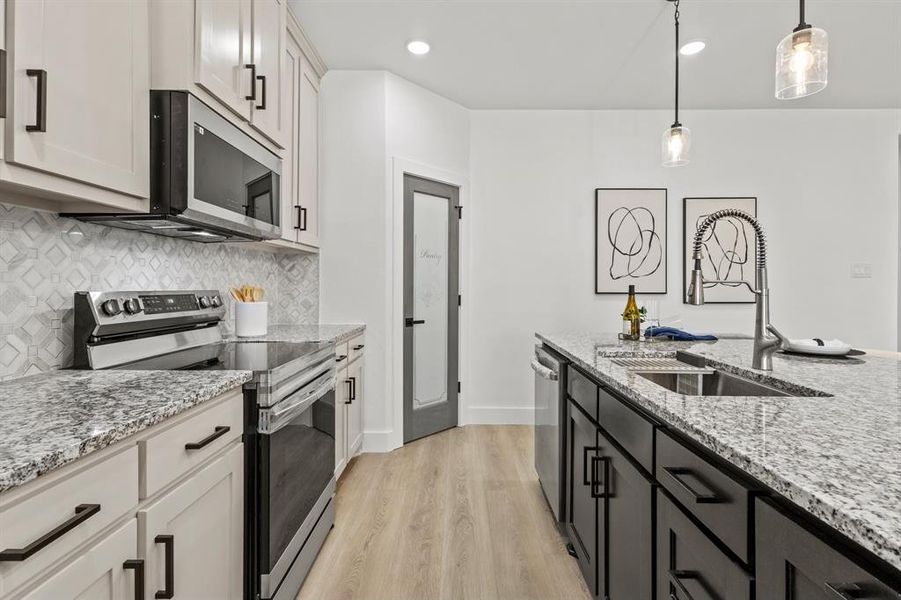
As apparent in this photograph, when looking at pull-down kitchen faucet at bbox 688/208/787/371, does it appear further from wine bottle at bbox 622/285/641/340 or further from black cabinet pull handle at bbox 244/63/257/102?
black cabinet pull handle at bbox 244/63/257/102

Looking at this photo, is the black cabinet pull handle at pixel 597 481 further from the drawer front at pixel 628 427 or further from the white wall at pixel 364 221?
the white wall at pixel 364 221

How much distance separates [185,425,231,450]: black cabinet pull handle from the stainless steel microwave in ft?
2.27

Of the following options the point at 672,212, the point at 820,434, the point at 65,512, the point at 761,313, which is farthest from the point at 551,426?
the point at 672,212

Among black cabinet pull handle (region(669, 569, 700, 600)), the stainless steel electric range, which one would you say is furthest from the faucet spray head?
the stainless steel electric range

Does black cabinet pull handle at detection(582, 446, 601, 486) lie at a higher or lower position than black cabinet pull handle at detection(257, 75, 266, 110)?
lower

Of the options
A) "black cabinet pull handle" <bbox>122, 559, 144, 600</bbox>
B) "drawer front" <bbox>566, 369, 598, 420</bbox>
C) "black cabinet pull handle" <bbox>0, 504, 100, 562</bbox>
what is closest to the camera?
"black cabinet pull handle" <bbox>0, 504, 100, 562</bbox>

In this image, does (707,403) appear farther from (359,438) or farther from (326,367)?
(359,438)

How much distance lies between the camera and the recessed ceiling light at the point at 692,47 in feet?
10.2

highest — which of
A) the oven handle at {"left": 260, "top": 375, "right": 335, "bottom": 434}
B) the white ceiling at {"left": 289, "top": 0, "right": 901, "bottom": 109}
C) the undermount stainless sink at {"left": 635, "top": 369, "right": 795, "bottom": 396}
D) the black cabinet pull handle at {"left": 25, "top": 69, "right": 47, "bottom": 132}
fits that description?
the white ceiling at {"left": 289, "top": 0, "right": 901, "bottom": 109}

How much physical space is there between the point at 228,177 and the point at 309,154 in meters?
1.41

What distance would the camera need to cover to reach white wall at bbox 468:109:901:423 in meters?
4.22

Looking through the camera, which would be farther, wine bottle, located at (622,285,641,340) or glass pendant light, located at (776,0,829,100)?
wine bottle, located at (622,285,641,340)

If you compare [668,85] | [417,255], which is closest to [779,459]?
[417,255]

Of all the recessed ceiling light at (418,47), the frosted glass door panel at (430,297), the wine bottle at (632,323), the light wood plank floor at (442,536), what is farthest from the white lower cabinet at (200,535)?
the recessed ceiling light at (418,47)
